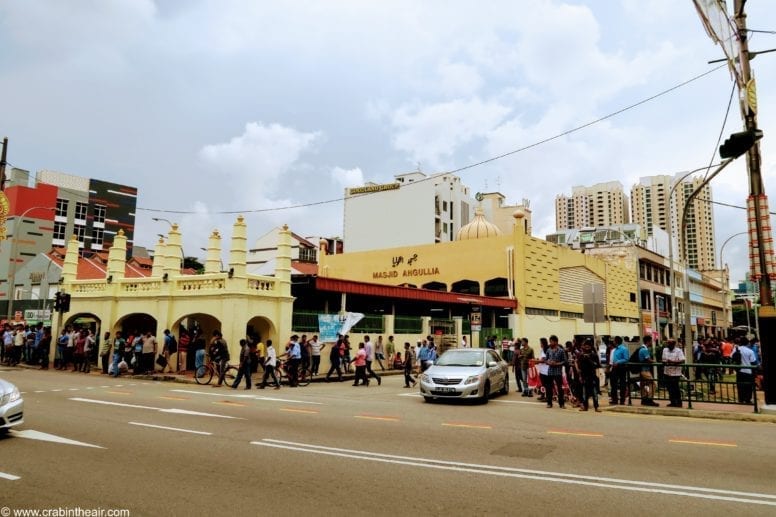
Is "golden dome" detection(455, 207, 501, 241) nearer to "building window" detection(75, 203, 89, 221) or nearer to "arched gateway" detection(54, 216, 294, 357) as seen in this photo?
"arched gateway" detection(54, 216, 294, 357)

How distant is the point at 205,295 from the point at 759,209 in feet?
62.9

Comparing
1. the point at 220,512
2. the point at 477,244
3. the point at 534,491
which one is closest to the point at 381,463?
the point at 534,491

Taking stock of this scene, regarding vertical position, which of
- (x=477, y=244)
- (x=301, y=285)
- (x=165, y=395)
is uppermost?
(x=477, y=244)

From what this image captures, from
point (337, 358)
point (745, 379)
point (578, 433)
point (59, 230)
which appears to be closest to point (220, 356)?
point (337, 358)

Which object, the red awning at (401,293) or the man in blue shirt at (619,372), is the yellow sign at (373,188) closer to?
the red awning at (401,293)

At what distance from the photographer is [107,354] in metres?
24.3

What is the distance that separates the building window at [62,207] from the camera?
77.7m

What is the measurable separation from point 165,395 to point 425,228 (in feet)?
174

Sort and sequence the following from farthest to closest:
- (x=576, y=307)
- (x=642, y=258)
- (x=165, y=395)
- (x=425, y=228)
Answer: (x=425, y=228)
(x=642, y=258)
(x=576, y=307)
(x=165, y=395)

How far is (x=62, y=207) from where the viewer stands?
78312mm

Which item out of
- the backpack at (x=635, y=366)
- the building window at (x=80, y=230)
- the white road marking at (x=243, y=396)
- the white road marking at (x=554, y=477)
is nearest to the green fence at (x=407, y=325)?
the white road marking at (x=243, y=396)

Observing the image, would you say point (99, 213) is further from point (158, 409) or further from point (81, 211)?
point (158, 409)

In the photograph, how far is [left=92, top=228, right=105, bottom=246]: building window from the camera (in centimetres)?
8331

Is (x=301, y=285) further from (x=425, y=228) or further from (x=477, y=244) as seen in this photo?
(x=425, y=228)
